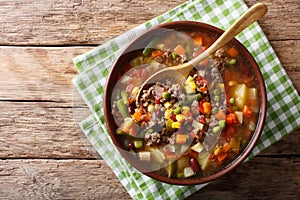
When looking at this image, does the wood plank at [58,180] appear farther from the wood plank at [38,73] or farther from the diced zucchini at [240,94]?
the diced zucchini at [240,94]

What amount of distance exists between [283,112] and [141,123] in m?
0.67

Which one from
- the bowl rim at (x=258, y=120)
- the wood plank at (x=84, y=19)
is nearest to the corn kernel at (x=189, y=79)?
the bowl rim at (x=258, y=120)

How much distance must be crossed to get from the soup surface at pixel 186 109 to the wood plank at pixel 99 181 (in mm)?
261

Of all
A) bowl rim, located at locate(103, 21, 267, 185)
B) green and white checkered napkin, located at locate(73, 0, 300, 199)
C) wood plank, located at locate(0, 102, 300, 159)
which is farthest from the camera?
wood plank, located at locate(0, 102, 300, 159)

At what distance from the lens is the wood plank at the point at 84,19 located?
2.39 meters

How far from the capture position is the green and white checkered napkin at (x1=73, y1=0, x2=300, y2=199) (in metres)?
2.31

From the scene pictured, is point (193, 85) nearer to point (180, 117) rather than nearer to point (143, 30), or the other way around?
point (180, 117)

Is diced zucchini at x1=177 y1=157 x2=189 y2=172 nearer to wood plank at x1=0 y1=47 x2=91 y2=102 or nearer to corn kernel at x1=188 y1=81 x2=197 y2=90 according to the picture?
corn kernel at x1=188 y1=81 x2=197 y2=90

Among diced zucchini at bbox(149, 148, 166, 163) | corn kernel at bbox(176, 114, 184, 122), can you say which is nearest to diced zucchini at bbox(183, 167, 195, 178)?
diced zucchini at bbox(149, 148, 166, 163)

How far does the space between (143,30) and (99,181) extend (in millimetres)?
761

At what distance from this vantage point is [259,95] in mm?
2170

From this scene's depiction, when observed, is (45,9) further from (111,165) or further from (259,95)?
(259,95)

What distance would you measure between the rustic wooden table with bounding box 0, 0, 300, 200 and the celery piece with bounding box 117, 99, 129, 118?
0.27 m

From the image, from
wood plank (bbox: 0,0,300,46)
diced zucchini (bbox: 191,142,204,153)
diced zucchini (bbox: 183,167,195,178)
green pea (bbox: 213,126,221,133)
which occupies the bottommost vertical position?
diced zucchini (bbox: 183,167,195,178)
